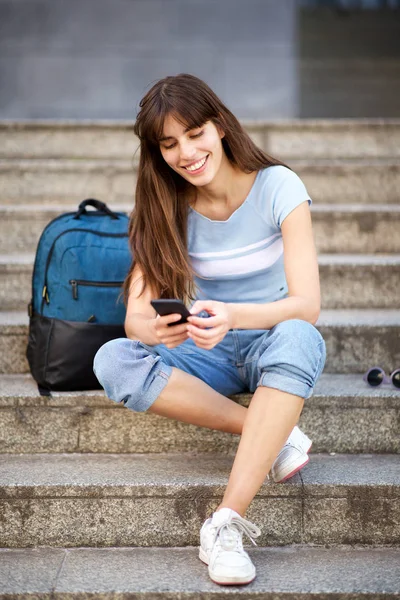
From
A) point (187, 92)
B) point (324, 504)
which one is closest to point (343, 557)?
point (324, 504)

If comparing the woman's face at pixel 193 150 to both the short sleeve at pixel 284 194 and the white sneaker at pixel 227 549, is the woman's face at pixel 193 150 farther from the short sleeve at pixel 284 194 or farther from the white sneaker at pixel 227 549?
the white sneaker at pixel 227 549

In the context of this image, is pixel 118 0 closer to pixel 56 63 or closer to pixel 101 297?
pixel 56 63

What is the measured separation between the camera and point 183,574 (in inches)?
76.1

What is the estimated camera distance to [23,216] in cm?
353

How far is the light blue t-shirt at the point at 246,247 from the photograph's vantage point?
2301 millimetres

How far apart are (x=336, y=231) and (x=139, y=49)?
291 centimetres

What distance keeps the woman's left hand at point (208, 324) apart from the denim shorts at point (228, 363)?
0.17m

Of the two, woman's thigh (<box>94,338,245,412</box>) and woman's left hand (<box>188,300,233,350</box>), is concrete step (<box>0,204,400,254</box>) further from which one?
woman's left hand (<box>188,300,233,350</box>)

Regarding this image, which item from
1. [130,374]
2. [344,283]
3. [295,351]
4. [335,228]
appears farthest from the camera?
[335,228]

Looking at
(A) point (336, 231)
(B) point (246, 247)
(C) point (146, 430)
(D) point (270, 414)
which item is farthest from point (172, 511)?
(A) point (336, 231)

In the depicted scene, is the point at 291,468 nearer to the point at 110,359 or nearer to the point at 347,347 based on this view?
the point at 110,359

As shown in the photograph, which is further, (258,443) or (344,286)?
(344,286)

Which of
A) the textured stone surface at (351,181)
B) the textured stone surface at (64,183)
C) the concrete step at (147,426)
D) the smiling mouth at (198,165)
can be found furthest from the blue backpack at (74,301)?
the textured stone surface at (351,181)

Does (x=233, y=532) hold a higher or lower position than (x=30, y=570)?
higher
